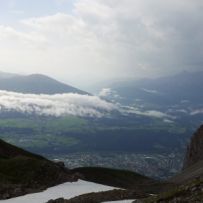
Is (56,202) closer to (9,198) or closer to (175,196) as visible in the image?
(9,198)

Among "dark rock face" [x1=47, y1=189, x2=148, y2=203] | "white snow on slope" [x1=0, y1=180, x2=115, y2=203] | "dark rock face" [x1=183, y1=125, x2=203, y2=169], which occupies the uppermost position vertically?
"dark rock face" [x1=183, y1=125, x2=203, y2=169]

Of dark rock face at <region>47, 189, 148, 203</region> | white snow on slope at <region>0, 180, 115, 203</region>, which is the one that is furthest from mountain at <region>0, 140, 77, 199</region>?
dark rock face at <region>47, 189, 148, 203</region>

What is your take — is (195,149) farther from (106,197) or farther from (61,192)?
(106,197)

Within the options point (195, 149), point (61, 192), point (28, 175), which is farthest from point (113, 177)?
point (61, 192)

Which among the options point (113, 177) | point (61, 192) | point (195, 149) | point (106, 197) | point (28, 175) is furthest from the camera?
point (195, 149)

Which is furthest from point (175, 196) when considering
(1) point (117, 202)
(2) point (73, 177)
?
(2) point (73, 177)

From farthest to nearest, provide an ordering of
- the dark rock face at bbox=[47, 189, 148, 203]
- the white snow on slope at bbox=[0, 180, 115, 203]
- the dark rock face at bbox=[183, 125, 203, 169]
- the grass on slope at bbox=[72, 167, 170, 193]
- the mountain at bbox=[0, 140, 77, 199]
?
the dark rock face at bbox=[183, 125, 203, 169] → the grass on slope at bbox=[72, 167, 170, 193] → the mountain at bbox=[0, 140, 77, 199] → the white snow on slope at bbox=[0, 180, 115, 203] → the dark rock face at bbox=[47, 189, 148, 203]

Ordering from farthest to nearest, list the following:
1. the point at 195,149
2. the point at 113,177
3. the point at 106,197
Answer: the point at 195,149, the point at 113,177, the point at 106,197

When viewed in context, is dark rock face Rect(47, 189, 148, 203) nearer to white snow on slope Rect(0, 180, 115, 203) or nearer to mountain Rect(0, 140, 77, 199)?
white snow on slope Rect(0, 180, 115, 203)

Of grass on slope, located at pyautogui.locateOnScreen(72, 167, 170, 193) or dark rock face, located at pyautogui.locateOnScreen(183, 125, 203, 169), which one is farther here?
dark rock face, located at pyautogui.locateOnScreen(183, 125, 203, 169)

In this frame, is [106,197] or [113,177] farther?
[113,177]
